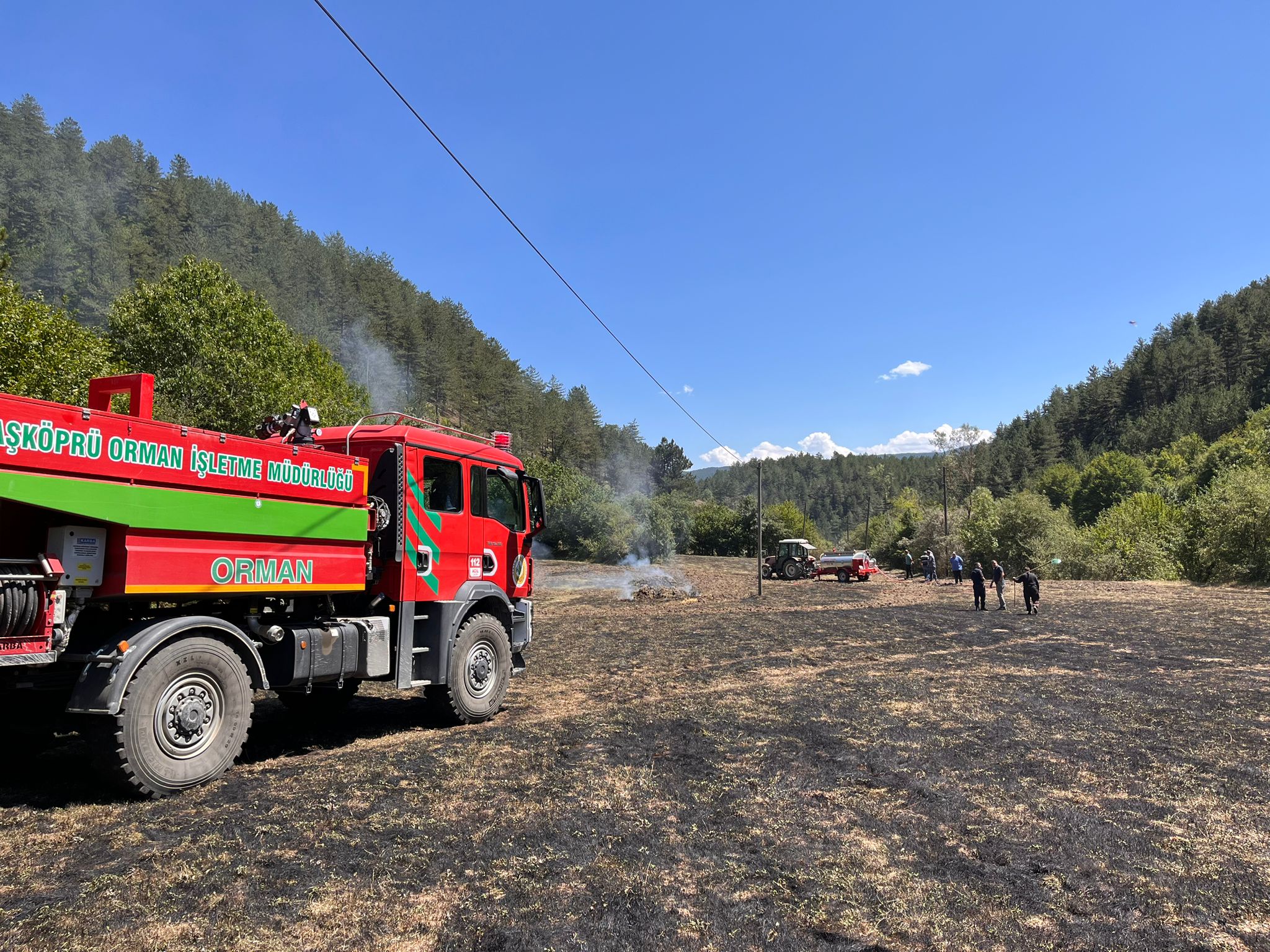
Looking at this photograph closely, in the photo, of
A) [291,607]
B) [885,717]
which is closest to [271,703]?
[291,607]

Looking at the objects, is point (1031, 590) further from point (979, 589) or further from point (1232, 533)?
point (1232, 533)

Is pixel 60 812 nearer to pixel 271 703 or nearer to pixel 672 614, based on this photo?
pixel 271 703

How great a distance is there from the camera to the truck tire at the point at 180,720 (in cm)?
516

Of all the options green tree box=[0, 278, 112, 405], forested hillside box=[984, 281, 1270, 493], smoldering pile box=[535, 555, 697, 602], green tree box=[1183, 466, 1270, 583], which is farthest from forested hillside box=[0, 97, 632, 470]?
forested hillside box=[984, 281, 1270, 493]

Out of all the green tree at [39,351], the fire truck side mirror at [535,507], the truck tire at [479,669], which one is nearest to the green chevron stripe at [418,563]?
the truck tire at [479,669]

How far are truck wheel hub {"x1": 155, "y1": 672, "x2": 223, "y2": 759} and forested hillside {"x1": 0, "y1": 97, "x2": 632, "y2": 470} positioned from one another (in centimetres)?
4879

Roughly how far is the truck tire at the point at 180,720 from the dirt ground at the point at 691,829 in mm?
242

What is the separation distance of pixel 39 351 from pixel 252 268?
53.8 metres

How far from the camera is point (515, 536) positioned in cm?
941

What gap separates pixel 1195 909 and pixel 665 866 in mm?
2935

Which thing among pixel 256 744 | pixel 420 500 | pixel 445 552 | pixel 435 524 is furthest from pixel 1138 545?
pixel 256 744

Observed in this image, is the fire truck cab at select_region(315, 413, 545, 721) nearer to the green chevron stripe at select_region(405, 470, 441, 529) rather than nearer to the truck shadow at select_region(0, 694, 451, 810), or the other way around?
the green chevron stripe at select_region(405, 470, 441, 529)

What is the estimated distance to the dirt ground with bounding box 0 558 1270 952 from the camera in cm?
369

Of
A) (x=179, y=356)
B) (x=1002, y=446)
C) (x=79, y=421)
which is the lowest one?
(x=79, y=421)
